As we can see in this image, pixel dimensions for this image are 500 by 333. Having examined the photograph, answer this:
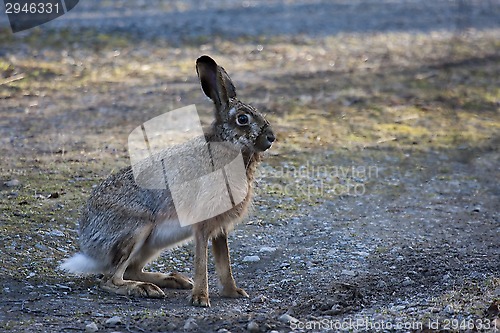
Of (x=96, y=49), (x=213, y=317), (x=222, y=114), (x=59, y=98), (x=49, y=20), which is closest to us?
(x=213, y=317)

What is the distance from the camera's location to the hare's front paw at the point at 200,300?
14.7 feet

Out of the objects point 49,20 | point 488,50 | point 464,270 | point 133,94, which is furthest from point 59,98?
point 488,50

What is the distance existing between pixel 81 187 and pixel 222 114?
1.89 m

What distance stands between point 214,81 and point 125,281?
1170 mm

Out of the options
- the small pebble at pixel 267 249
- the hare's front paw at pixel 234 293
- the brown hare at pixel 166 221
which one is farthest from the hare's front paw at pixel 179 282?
the small pebble at pixel 267 249

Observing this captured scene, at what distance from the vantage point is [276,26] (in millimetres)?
12875

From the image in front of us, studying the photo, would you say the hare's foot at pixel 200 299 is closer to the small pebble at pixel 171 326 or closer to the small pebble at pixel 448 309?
the small pebble at pixel 171 326

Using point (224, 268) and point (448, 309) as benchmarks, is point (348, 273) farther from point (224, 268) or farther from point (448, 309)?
point (448, 309)

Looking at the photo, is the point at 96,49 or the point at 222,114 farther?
the point at 96,49

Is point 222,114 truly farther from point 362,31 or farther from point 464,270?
point 362,31

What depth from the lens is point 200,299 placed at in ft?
14.8

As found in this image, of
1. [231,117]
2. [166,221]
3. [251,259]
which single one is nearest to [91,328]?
[166,221]

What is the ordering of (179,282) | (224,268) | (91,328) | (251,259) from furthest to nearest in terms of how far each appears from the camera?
(251,259)
(179,282)
(224,268)
(91,328)

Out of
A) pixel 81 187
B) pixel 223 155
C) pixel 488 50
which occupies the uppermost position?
pixel 223 155
